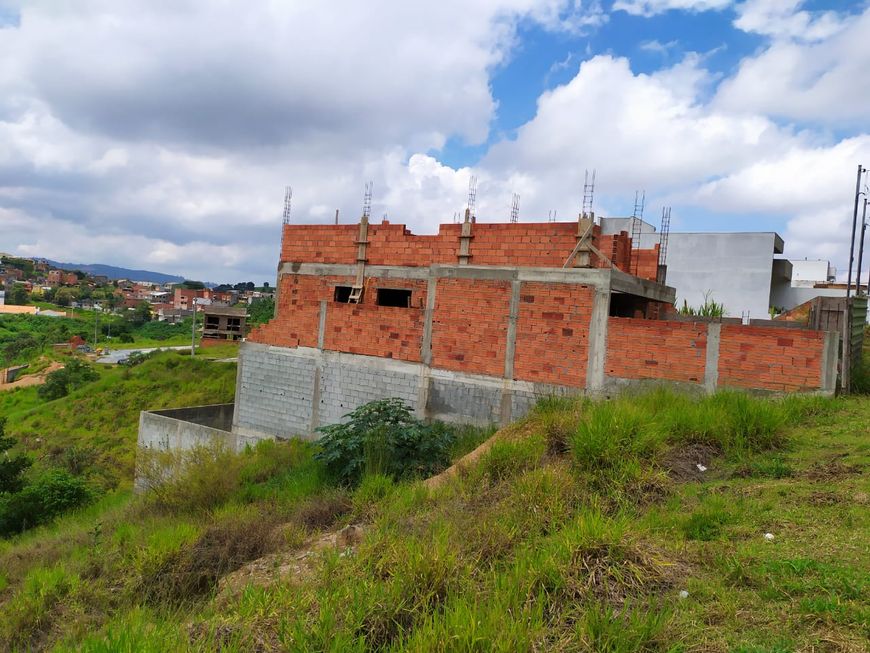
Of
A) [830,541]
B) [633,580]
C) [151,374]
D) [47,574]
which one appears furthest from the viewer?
[151,374]

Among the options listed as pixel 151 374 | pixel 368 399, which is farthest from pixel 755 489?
pixel 151 374

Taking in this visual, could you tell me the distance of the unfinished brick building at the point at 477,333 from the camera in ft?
28.0

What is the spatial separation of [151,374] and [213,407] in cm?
1283

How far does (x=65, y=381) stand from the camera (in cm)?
3456

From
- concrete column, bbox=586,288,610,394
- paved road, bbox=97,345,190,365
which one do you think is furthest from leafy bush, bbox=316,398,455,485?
paved road, bbox=97,345,190,365

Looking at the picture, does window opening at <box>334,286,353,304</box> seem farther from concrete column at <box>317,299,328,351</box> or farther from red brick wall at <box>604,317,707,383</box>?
red brick wall at <box>604,317,707,383</box>

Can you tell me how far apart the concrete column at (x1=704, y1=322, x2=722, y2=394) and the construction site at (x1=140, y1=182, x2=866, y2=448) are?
0.02 metres

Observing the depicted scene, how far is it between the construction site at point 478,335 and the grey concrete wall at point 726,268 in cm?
1258

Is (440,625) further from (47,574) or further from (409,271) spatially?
(409,271)

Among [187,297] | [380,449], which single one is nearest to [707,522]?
[380,449]

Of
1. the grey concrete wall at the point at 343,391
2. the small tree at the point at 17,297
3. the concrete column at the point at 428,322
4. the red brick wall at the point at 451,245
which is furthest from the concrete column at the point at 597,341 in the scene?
the small tree at the point at 17,297

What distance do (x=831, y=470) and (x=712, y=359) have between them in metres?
3.64

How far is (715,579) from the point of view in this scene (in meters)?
3.29

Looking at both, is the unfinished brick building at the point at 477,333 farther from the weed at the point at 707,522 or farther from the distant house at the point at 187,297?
the distant house at the point at 187,297
